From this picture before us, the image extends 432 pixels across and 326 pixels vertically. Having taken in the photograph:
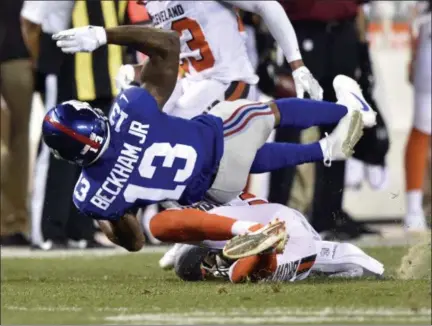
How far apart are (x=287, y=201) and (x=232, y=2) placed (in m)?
2.91

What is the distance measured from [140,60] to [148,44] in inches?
108

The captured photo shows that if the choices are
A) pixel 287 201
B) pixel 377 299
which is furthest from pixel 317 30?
pixel 377 299

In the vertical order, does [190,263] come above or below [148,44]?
below

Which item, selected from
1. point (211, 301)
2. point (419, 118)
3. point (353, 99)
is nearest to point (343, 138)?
point (353, 99)

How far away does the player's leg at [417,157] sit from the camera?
10.8 m

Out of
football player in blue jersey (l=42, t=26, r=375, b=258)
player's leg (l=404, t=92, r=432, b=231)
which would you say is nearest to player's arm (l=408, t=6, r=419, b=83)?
player's leg (l=404, t=92, r=432, b=231)

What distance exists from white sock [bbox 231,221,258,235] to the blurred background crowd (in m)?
2.68

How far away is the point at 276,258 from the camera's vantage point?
7051mm

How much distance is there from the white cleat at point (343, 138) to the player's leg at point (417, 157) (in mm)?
3266

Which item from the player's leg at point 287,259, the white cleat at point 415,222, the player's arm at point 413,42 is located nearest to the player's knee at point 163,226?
the player's leg at point 287,259

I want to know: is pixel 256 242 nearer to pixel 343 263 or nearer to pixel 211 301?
pixel 211 301

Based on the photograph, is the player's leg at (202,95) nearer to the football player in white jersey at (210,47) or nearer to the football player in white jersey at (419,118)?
the football player in white jersey at (210,47)

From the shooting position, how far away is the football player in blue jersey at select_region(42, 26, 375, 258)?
6.80 metres

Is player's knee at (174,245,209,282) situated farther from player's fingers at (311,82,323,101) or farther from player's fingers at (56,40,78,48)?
player's fingers at (56,40,78,48)
